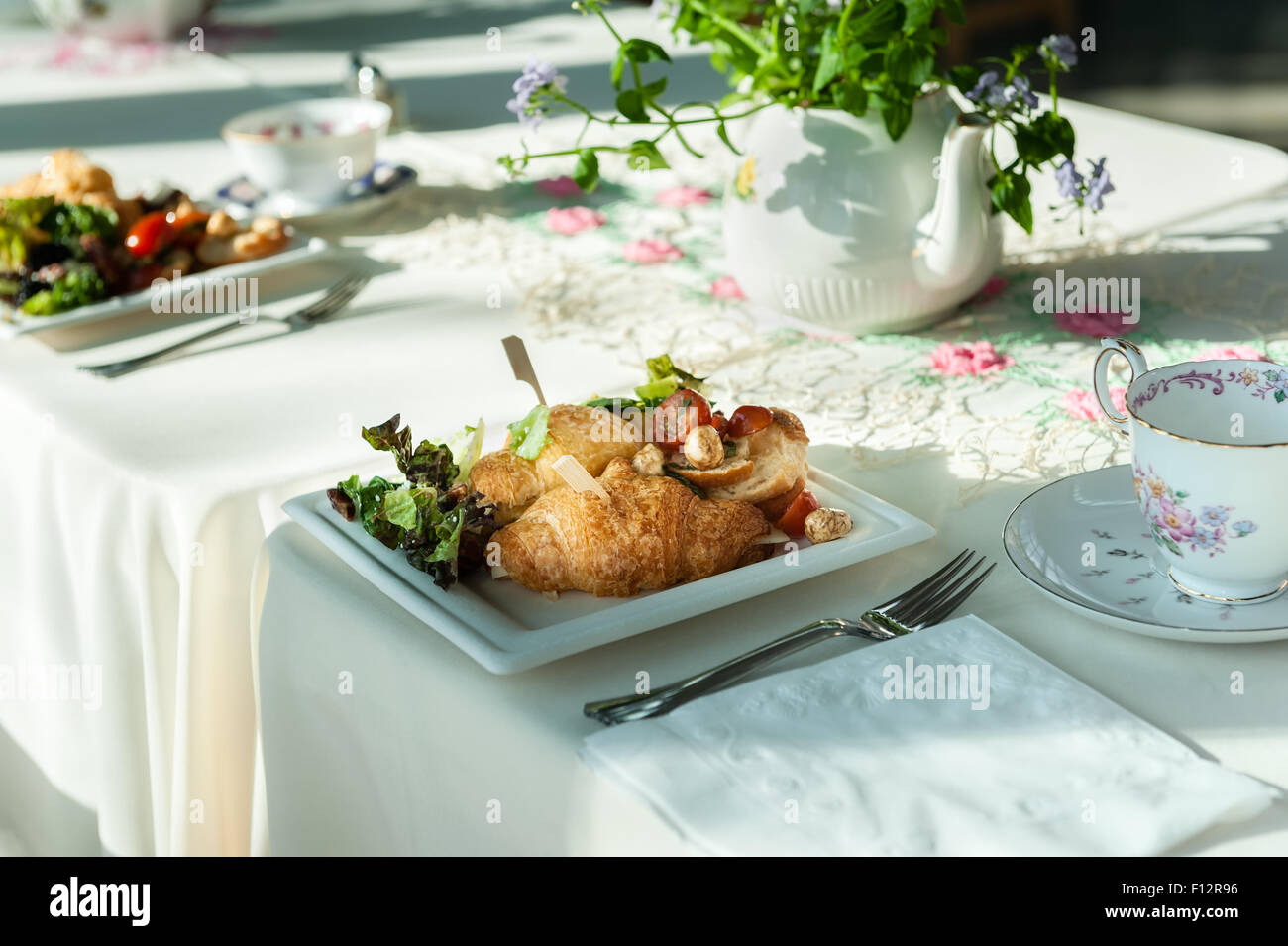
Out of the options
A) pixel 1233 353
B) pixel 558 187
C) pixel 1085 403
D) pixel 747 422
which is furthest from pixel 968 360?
pixel 558 187

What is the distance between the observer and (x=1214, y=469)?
0.70 m

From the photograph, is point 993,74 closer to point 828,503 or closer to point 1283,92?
point 828,503

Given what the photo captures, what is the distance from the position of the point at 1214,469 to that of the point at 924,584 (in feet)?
0.57

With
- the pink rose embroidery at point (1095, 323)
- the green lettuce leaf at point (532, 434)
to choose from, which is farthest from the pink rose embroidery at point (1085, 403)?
the green lettuce leaf at point (532, 434)

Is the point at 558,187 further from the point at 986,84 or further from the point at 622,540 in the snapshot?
the point at 622,540

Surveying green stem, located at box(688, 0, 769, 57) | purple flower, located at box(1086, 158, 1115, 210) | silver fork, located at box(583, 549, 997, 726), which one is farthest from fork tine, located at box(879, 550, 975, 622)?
green stem, located at box(688, 0, 769, 57)

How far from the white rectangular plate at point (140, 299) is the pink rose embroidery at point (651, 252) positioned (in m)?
0.33

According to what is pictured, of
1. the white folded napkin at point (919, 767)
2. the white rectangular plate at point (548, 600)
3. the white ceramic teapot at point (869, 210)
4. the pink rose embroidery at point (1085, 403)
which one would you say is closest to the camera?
the white folded napkin at point (919, 767)

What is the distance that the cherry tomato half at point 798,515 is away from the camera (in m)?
0.80

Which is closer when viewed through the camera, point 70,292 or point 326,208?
point 70,292

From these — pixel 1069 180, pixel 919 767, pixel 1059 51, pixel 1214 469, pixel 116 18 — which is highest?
pixel 116 18

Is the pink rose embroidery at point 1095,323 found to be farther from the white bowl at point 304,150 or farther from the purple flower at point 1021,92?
the white bowl at point 304,150

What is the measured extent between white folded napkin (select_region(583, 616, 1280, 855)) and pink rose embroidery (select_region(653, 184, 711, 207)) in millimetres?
974

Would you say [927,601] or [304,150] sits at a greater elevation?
[304,150]
